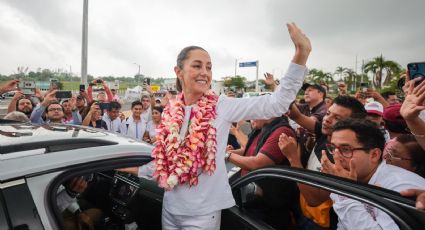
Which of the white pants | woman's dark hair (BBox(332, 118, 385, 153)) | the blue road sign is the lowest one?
the white pants

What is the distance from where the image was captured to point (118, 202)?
2338 millimetres

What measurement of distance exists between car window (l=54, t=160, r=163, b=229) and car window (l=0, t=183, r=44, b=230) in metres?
0.82

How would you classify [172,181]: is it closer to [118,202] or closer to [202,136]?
[202,136]

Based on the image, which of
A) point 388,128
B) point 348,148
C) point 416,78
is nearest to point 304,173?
point 348,148

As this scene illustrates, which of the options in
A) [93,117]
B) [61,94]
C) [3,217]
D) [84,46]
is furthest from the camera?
[84,46]

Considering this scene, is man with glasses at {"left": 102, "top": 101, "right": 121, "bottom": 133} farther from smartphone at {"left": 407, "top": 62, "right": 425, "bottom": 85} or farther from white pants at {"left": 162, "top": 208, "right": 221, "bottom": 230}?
smartphone at {"left": 407, "top": 62, "right": 425, "bottom": 85}

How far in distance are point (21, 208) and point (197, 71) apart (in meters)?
1.17

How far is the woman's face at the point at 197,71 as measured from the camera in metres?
1.89

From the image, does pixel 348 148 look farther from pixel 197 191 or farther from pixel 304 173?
pixel 197 191

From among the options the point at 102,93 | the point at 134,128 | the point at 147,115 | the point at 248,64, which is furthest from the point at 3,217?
the point at 248,64

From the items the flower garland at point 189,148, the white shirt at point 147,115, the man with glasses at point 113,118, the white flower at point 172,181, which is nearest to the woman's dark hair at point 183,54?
the flower garland at point 189,148

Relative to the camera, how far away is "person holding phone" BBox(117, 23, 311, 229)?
1661mm

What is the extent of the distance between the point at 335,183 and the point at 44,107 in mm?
4742

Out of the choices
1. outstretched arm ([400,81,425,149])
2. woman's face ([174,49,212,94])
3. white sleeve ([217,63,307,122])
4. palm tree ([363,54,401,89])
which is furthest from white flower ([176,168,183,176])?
palm tree ([363,54,401,89])
